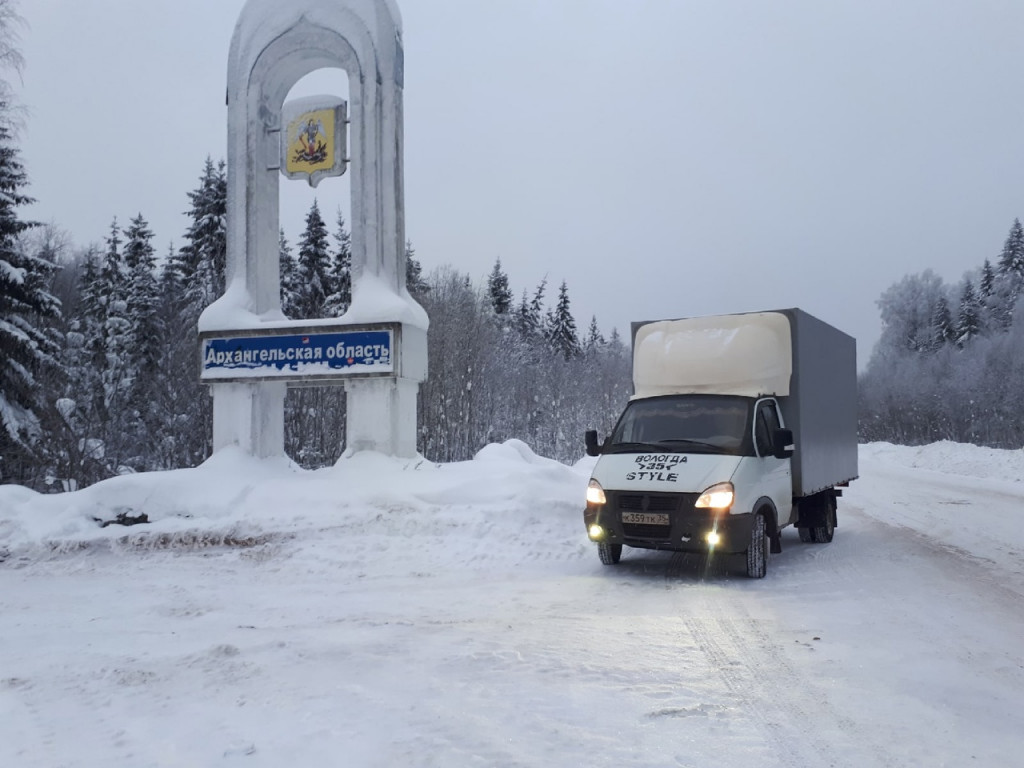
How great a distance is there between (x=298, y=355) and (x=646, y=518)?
8.48 metres

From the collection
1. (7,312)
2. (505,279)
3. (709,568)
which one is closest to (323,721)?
(709,568)

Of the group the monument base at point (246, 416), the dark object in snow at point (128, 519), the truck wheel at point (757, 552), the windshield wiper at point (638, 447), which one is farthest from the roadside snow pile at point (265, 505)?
the truck wheel at point (757, 552)

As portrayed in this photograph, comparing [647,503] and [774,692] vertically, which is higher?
[647,503]

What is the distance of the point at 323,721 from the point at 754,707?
258 centimetres

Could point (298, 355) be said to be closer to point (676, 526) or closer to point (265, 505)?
point (265, 505)

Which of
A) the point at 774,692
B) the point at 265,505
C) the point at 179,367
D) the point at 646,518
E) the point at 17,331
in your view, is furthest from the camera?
the point at 179,367

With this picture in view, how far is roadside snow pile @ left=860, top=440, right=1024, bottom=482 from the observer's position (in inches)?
1055

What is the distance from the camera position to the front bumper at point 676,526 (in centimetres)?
872

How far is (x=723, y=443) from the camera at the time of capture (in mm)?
9617

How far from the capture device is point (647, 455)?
956 cm

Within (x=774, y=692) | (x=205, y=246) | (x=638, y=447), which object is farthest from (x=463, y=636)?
(x=205, y=246)

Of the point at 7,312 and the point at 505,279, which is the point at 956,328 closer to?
the point at 505,279

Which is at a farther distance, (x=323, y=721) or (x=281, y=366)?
(x=281, y=366)

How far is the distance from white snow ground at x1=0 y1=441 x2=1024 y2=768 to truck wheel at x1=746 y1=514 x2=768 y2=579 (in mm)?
258
